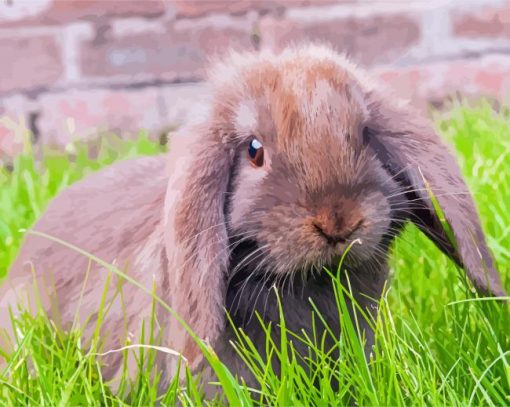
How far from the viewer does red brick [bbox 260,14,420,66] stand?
3.46 m

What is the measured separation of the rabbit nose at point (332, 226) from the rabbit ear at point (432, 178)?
7.0 inches

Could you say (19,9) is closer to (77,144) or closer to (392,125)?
(77,144)

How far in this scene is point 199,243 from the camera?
4.45 ft

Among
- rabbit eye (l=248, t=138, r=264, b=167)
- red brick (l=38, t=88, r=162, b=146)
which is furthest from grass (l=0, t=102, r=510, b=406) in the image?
red brick (l=38, t=88, r=162, b=146)

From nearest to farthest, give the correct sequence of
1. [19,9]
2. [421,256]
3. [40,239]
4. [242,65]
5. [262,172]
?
[262,172] → [242,65] → [40,239] → [421,256] → [19,9]

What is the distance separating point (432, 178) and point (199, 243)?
429 mm

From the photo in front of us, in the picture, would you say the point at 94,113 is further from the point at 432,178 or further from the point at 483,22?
the point at 432,178

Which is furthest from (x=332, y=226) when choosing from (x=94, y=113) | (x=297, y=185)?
(x=94, y=113)

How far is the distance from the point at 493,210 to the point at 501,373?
0.82 m

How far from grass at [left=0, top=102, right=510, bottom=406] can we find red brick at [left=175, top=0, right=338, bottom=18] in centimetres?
164

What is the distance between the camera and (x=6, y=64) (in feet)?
11.0

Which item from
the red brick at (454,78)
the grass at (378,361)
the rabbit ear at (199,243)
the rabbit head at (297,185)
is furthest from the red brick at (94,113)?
the rabbit ear at (199,243)

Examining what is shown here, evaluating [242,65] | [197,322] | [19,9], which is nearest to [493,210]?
[242,65]

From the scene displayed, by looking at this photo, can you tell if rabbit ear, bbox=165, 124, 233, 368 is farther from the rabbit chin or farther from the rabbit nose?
the rabbit nose
